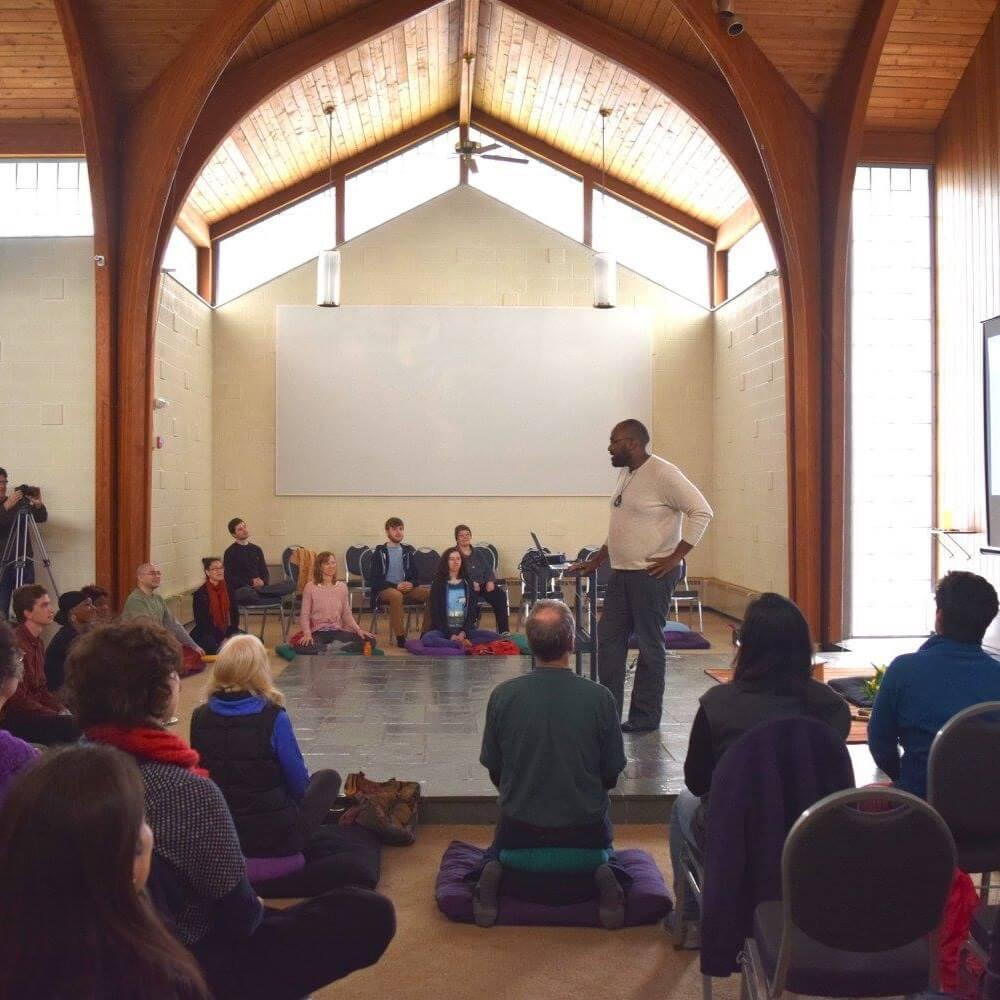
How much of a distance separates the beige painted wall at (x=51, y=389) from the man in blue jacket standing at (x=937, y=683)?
282 inches

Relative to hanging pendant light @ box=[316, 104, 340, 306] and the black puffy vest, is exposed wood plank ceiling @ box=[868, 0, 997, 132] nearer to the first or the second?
hanging pendant light @ box=[316, 104, 340, 306]

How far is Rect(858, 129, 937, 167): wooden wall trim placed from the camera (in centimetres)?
839

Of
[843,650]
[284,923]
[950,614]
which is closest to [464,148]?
[843,650]

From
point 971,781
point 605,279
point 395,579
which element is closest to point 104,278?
point 395,579

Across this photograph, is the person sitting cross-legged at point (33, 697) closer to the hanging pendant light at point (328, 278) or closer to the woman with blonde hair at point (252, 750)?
the woman with blonde hair at point (252, 750)

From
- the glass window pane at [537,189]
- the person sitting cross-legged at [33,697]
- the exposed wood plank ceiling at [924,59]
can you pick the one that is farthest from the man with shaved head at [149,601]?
the exposed wood plank ceiling at [924,59]

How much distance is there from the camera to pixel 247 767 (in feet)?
9.52

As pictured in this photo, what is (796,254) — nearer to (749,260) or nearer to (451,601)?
(749,260)

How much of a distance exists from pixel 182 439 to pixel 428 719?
5.33 metres

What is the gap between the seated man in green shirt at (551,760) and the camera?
2957mm

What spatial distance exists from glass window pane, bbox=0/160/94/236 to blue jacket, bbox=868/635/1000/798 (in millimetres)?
7821

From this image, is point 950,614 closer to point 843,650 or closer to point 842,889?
point 842,889

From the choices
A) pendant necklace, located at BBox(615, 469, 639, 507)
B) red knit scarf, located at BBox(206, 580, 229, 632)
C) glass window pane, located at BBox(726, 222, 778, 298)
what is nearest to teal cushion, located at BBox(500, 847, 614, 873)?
pendant necklace, located at BBox(615, 469, 639, 507)

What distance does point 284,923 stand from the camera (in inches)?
80.7
